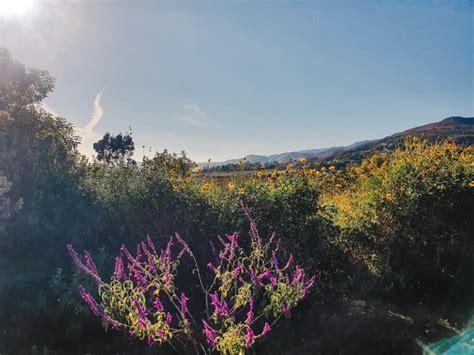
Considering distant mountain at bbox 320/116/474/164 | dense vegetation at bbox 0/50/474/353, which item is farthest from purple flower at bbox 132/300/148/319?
distant mountain at bbox 320/116/474/164

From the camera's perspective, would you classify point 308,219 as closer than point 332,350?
No

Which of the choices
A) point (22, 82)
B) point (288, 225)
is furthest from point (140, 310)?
point (22, 82)

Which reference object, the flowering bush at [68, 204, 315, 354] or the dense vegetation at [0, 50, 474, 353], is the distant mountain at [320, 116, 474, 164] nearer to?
the dense vegetation at [0, 50, 474, 353]

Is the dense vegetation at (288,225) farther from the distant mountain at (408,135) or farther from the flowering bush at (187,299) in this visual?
the distant mountain at (408,135)

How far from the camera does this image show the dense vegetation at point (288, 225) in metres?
4.33

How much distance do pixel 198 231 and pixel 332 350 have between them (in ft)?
6.40

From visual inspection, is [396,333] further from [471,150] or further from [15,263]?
[15,263]

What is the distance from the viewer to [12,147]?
4828 mm

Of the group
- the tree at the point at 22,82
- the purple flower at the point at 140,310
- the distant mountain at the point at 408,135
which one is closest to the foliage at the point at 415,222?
the distant mountain at the point at 408,135

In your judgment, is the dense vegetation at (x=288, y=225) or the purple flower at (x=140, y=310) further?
the dense vegetation at (x=288, y=225)

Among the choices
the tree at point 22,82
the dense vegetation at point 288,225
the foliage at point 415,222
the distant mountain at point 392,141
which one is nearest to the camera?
the dense vegetation at point 288,225

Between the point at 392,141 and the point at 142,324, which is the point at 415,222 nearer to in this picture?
the point at 142,324

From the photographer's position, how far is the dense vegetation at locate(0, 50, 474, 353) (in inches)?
171

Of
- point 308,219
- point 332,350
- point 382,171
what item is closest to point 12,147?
point 308,219
